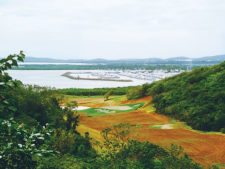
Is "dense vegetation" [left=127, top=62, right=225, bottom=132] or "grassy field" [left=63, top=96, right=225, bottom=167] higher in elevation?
"dense vegetation" [left=127, top=62, right=225, bottom=132]

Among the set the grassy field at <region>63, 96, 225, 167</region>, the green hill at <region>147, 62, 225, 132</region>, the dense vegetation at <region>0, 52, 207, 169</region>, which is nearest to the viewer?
the dense vegetation at <region>0, 52, 207, 169</region>

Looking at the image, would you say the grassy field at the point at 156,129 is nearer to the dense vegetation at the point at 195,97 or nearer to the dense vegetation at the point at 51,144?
the dense vegetation at the point at 195,97

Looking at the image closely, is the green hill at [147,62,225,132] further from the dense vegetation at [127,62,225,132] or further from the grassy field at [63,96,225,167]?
the grassy field at [63,96,225,167]

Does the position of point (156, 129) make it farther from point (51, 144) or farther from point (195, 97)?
point (51, 144)

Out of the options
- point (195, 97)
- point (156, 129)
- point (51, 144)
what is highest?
point (51, 144)

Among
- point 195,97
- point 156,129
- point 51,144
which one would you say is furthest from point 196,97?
point 51,144

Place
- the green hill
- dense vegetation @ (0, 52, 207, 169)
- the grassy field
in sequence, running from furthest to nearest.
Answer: the green hill
the grassy field
dense vegetation @ (0, 52, 207, 169)

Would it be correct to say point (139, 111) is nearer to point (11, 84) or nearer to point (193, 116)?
point (193, 116)

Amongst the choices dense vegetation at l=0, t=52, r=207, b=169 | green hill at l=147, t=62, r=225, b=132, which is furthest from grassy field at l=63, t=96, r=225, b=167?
dense vegetation at l=0, t=52, r=207, b=169
